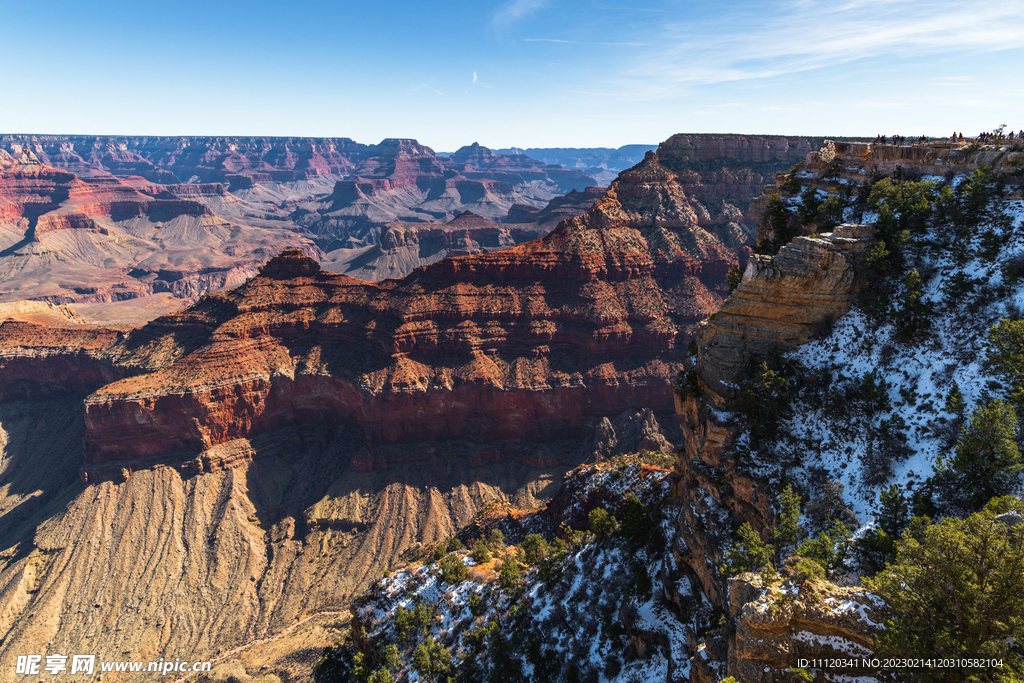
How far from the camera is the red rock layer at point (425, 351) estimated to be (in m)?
84.3

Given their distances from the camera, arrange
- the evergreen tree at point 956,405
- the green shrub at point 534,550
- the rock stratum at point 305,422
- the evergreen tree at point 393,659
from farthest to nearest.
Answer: the rock stratum at point 305,422, the green shrub at point 534,550, the evergreen tree at point 393,659, the evergreen tree at point 956,405

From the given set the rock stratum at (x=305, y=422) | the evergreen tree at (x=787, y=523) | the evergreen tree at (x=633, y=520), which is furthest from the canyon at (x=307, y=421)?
the evergreen tree at (x=787, y=523)

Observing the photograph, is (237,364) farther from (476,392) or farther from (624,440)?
(624,440)

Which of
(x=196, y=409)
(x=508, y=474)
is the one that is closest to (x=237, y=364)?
(x=196, y=409)

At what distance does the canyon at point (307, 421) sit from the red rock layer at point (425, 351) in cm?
38

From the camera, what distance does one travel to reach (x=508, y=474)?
286ft

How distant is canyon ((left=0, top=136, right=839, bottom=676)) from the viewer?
70.5 meters

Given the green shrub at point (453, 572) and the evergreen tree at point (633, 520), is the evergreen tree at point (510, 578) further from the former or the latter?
the evergreen tree at point (633, 520)

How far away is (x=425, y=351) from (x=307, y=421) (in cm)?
2615

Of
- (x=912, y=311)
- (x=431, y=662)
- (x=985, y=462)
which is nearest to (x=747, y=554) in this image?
(x=985, y=462)

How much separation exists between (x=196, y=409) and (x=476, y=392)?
4543 cm

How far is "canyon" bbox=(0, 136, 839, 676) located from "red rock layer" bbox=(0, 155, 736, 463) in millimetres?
385

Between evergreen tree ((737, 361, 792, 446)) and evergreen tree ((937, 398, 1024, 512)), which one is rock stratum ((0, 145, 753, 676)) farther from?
evergreen tree ((937, 398, 1024, 512))

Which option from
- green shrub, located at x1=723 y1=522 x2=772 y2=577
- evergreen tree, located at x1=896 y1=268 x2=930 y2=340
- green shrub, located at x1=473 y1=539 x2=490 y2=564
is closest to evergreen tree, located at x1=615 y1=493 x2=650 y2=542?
green shrub, located at x1=723 y1=522 x2=772 y2=577
